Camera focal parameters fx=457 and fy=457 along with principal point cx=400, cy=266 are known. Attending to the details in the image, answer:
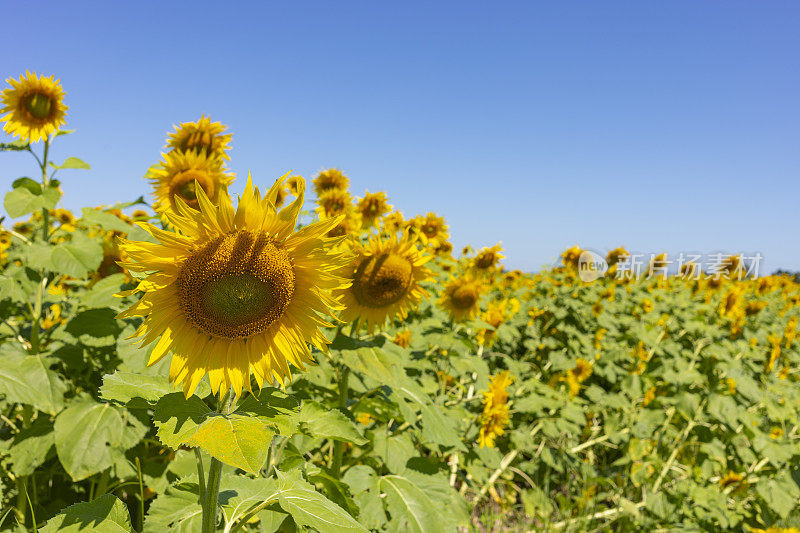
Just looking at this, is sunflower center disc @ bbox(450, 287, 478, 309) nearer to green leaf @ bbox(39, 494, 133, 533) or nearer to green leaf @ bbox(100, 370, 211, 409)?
green leaf @ bbox(100, 370, 211, 409)

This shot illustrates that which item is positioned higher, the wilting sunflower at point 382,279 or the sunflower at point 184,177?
the sunflower at point 184,177

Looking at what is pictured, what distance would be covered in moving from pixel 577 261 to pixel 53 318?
6.24 meters

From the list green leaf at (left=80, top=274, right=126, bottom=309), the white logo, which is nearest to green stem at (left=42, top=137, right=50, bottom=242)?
green leaf at (left=80, top=274, right=126, bottom=309)

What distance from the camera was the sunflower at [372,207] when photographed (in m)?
4.10

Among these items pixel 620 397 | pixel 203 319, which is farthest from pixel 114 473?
pixel 620 397

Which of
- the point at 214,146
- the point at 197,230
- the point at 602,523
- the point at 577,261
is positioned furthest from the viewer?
the point at 577,261

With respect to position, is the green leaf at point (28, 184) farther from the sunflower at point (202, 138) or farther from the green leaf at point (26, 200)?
the sunflower at point (202, 138)

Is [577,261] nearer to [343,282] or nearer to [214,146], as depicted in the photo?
[214,146]

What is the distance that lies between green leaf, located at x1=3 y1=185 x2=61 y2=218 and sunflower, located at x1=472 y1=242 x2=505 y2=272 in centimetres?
330

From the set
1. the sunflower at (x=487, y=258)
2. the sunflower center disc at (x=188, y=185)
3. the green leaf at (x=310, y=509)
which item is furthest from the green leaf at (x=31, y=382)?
the sunflower at (x=487, y=258)

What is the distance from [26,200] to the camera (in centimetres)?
237

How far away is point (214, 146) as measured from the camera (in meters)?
2.57

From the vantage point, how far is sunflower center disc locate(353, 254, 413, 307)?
2.25 metres

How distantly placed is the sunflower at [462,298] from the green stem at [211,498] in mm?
2764
